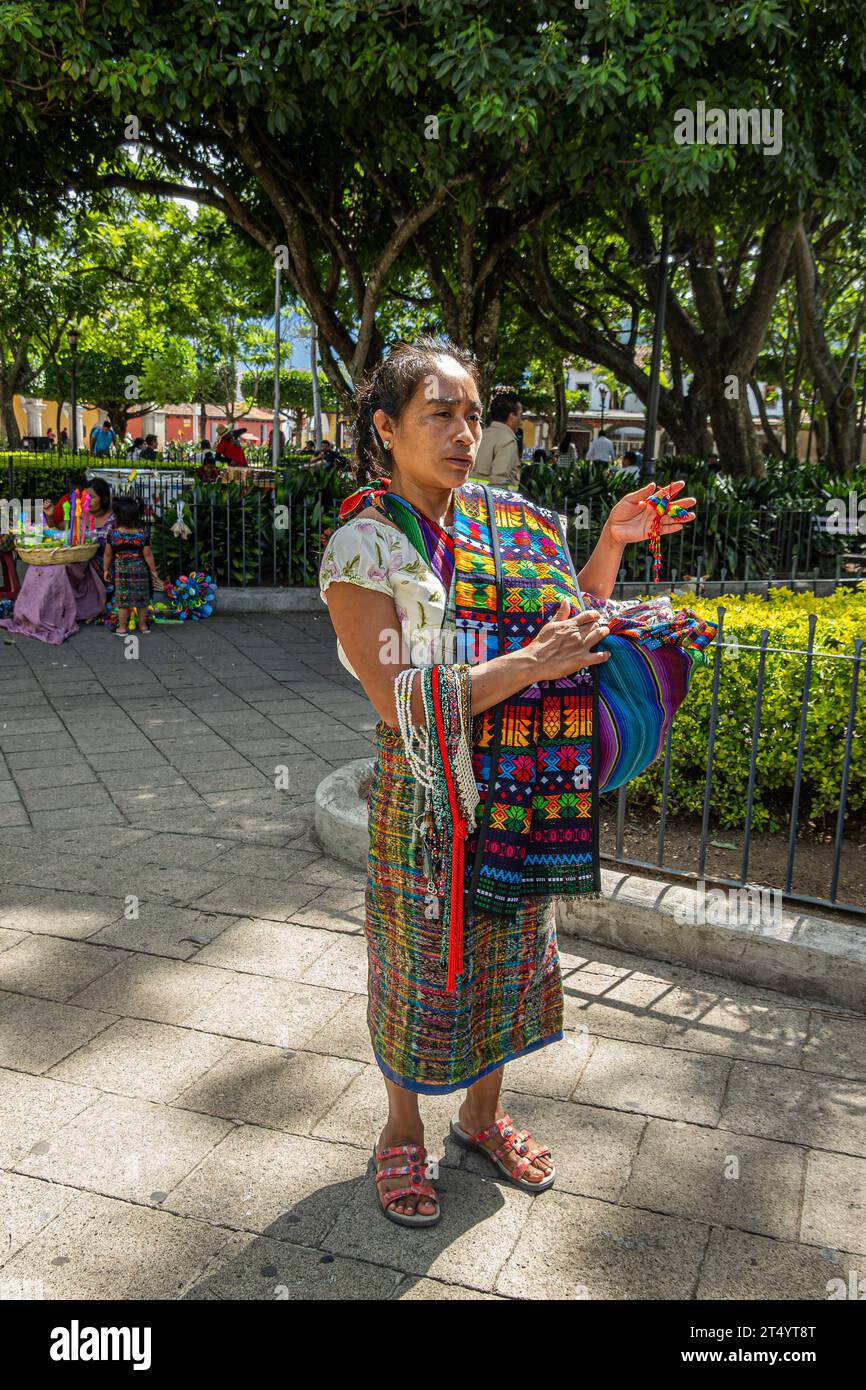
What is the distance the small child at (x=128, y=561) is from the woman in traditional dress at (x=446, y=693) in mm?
6997

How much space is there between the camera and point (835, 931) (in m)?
3.58

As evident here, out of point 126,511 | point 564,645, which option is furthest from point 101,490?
point 564,645

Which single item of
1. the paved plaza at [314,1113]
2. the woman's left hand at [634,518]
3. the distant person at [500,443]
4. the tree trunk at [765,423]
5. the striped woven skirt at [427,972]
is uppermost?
the tree trunk at [765,423]

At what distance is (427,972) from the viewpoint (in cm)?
241

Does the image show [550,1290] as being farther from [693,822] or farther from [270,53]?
[270,53]

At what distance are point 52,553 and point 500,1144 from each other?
780cm

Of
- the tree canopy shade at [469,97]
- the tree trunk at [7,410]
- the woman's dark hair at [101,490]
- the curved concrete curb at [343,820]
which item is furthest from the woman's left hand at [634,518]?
the tree trunk at [7,410]

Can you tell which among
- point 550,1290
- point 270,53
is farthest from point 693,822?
point 270,53

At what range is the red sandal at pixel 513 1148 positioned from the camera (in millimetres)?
2602

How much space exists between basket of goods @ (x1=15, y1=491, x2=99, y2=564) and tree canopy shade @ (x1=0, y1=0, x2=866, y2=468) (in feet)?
10.7

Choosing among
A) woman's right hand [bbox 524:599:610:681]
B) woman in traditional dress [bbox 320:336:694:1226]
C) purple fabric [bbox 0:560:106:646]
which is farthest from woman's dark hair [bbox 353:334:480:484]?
purple fabric [bbox 0:560:106:646]

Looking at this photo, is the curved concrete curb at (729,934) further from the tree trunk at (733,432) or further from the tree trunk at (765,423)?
the tree trunk at (765,423)

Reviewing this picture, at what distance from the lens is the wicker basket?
9281 mm

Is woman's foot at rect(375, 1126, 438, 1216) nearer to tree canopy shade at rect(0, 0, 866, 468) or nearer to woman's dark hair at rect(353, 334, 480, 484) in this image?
woman's dark hair at rect(353, 334, 480, 484)
